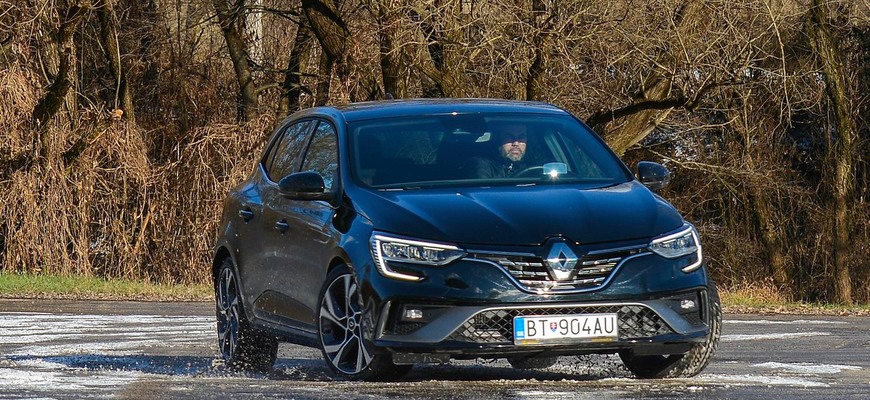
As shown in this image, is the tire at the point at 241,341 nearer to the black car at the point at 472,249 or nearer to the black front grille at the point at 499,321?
the black car at the point at 472,249

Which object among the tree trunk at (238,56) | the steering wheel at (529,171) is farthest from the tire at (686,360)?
the tree trunk at (238,56)

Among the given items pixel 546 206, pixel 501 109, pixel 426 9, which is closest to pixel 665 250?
pixel 546 206

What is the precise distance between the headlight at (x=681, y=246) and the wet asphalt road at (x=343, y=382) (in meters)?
0.63

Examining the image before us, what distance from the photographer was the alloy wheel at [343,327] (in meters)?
8.55

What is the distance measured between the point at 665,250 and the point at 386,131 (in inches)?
78.3

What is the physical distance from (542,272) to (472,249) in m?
0.36

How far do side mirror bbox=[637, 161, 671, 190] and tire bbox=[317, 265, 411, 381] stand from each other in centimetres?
195

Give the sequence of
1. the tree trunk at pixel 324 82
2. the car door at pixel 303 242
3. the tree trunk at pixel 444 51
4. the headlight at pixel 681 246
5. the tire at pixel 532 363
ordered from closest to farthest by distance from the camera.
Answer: the headlight at pixel 681 246 < the car door at pixel 303 242 < the tire at pixel 532 363 < the tree trunk at pixel 444 51 < the tree trunk at pixel 324 82

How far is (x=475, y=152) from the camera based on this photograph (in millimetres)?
9523

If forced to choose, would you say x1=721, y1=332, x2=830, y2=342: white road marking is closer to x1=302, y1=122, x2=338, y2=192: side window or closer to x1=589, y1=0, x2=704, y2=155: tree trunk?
x1=302, y1=122, x2=338, y2=192: side window

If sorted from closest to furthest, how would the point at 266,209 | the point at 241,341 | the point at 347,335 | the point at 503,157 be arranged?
the point at 347,335, the point at 503,157, the point at 266,209, the point at 241,341

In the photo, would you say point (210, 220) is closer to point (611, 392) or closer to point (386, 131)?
point (386, 131)

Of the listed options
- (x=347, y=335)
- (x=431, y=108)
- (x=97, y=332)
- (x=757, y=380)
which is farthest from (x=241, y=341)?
(x=97, y=332)

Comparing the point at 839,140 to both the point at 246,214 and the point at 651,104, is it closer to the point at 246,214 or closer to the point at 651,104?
the point at 651,104
